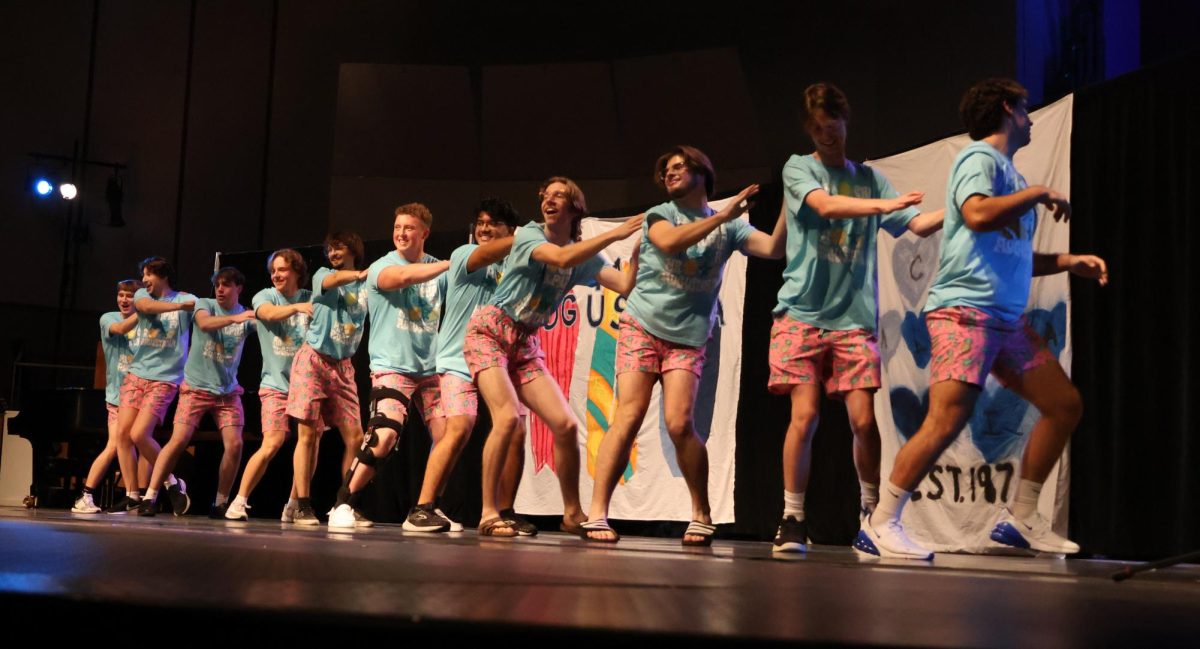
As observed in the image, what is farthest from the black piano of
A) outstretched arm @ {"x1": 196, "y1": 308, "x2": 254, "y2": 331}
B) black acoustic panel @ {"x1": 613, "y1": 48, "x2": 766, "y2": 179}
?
black acoustic panel @ {"x1": 613, "y1": 48, "x2": 766, "y2": 179}

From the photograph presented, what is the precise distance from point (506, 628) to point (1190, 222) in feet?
13.7

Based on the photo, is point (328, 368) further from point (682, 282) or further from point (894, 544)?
point (894, 544)

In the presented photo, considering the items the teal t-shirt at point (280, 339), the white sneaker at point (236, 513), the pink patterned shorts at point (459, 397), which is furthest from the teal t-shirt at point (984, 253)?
the white sneaker at point (236, 513)

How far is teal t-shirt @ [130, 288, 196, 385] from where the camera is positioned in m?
8.36

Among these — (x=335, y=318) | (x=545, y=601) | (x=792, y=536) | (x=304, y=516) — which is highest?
(x=335, y=318)

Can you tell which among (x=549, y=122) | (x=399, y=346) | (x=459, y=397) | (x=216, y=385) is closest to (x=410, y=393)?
(x=399, y=346)

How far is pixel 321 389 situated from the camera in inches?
262

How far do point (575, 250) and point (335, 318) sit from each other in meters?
2.55

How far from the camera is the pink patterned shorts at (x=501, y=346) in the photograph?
4.95 meters

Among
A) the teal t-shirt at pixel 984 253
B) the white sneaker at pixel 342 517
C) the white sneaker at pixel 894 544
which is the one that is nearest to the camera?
the white sneaker at pixel 894 544

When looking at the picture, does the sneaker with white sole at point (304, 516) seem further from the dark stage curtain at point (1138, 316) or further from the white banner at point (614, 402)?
the dark stage curtain at point (1138, 316)

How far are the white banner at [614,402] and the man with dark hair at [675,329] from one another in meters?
1.51

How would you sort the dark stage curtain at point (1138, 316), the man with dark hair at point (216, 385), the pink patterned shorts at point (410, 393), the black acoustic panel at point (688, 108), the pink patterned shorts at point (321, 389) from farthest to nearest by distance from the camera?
1. the black acoustic panel at point (688, 108)
2. the man with dark hair at point (216, 385)
3. the pink patterned shorts at point (321, 389)
4. the pink patterned shorts at point (410, 393)
5. the dark stage curtain at point (1138, 316)

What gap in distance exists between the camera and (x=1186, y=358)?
433cm
